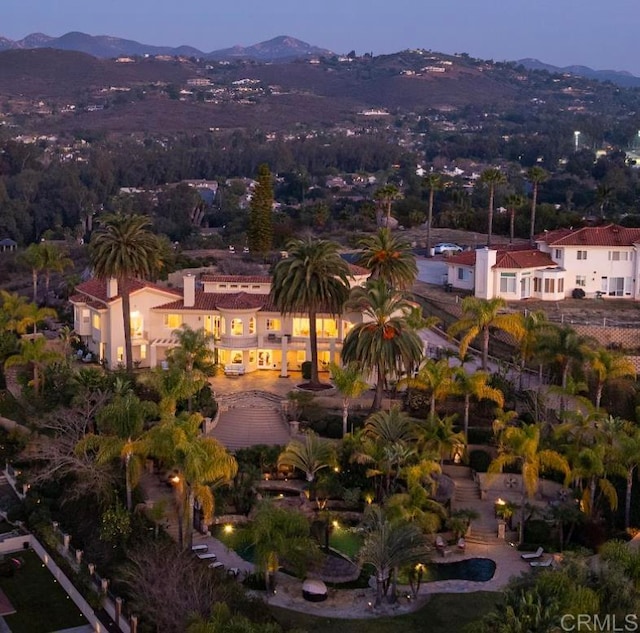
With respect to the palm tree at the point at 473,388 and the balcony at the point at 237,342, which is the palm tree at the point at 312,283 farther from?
the palm tree at the point at 473,388

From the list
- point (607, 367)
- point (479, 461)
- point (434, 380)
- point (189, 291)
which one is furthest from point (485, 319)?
point (189, 291)

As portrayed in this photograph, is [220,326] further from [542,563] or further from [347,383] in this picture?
[542,563]

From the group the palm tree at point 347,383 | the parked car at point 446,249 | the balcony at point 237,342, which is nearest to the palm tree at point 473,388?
the palm tree at point 347,383

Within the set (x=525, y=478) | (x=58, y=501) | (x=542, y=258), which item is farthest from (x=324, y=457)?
(x=542, y=258)

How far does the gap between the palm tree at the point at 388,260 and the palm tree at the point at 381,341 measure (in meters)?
4.37

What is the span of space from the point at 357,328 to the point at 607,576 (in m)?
17.7

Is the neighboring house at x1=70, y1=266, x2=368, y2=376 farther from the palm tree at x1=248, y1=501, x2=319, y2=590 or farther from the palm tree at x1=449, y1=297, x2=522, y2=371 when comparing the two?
the palm tree at x1=248, y1=501, x2=319, y2=590

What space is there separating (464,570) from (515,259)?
23.6 meters

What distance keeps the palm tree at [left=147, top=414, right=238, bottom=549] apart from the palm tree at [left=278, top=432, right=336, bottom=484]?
3629 millimetres

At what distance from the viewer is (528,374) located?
38875 millimetres

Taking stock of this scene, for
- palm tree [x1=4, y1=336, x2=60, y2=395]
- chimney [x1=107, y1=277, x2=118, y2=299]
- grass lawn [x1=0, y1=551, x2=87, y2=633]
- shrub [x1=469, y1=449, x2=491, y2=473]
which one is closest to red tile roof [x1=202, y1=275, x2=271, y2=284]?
chimney [x1=107, y1=277, x2=118, y2=299]

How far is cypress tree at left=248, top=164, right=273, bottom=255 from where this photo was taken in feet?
193

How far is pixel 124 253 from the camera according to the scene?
3819 centimetres

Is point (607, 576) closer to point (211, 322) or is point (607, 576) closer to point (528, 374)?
point (528, 374)
